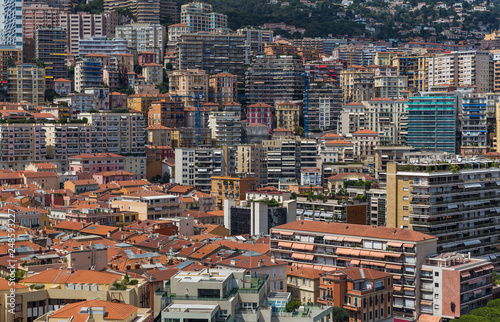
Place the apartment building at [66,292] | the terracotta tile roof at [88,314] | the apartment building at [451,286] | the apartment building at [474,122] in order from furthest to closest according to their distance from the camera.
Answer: the apartment building at [474,122], the apartment building at [451,286], the apartment building at [66,292], the terracotta tile roof at [88,314]

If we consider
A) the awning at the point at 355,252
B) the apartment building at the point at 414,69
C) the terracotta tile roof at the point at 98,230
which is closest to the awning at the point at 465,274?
the awning at the point at 355,252

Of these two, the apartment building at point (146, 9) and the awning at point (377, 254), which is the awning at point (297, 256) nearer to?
the awning at point (377, 254)

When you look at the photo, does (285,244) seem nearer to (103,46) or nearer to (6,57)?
(6,57)

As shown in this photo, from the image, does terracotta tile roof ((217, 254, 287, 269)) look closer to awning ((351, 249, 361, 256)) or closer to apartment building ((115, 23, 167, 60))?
awning ((351, 249, 361, 256))

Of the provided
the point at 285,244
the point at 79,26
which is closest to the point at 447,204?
the point at 285,244

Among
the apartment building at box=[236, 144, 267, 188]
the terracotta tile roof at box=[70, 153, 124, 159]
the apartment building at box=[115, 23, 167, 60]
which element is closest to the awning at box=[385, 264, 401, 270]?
the apartment building at box=[236, 144, 267, 188]
